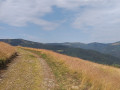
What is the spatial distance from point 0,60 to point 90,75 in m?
8.09

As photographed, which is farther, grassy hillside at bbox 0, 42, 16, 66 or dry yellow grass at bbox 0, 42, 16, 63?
dry yellow grass at bbox 0, 42, 16, 63

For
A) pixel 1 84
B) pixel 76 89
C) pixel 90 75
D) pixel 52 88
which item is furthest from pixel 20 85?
pixel 90 75

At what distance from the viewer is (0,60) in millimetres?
11336

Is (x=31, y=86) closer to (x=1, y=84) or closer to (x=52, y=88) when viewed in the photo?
(x=52, y=88)

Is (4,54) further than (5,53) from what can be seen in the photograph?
No

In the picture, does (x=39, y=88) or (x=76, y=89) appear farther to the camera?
(x=76, y=89)

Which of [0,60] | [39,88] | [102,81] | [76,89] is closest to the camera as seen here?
[39,88]

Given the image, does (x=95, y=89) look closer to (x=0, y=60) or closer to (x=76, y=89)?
(x=76, y=89)

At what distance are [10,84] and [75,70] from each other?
20.2 ft

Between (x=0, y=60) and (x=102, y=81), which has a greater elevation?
(x=0, y=60)

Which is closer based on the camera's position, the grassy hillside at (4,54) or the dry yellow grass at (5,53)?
the grassy hillside at (4,54)

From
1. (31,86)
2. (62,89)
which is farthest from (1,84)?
(62,89)

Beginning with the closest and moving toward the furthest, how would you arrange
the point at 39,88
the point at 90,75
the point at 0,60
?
the point at 39,88 → the point at 90,75 → the point at 0,60

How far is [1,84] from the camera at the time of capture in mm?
6965
